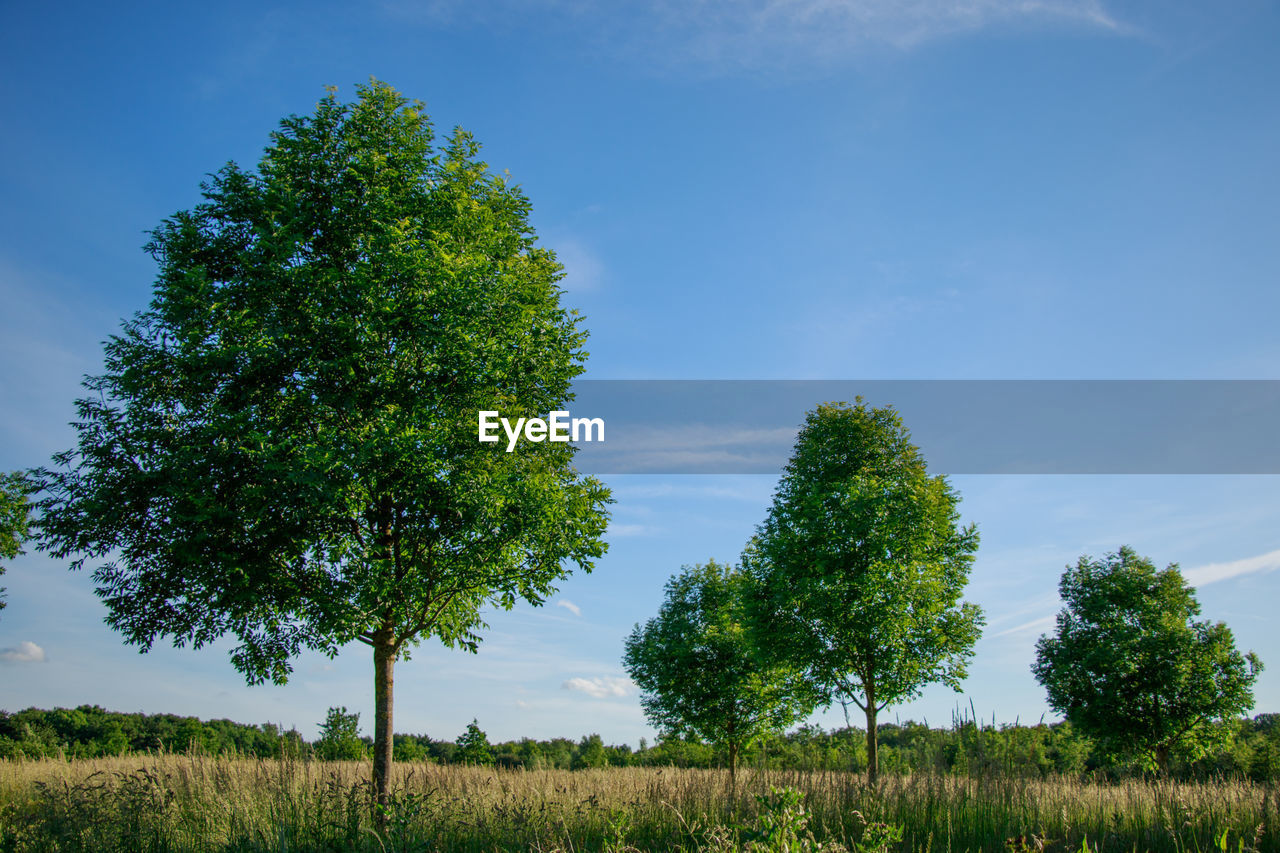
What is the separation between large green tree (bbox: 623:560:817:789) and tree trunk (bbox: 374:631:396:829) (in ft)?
63.9

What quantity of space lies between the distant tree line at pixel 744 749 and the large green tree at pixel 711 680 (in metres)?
1.46

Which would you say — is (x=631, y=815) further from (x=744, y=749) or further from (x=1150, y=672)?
(x=1150, y=672)

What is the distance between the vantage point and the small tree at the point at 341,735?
17391mm

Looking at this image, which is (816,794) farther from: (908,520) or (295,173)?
(295,173)

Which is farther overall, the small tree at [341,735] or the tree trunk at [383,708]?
the small tree at [341,735]

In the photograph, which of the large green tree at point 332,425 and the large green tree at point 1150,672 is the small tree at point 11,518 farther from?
the large green tree at point 1150,672

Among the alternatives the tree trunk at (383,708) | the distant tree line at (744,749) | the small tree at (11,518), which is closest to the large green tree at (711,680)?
the distant tree line at (744,749)

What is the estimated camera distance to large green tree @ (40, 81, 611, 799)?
13219mm

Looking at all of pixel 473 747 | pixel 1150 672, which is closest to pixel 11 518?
pixel 473 747

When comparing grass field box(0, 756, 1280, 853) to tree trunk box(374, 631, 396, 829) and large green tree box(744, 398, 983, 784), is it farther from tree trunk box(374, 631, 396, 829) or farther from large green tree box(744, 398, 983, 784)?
large green tree box(744, 398, 983, 784)

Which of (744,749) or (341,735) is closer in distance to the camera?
(341,735)

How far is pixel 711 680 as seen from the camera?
32.9m

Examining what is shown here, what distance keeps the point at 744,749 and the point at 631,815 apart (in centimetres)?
2896

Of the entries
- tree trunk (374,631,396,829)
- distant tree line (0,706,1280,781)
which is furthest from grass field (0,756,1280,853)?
tree trunk (374,631,396,829)
